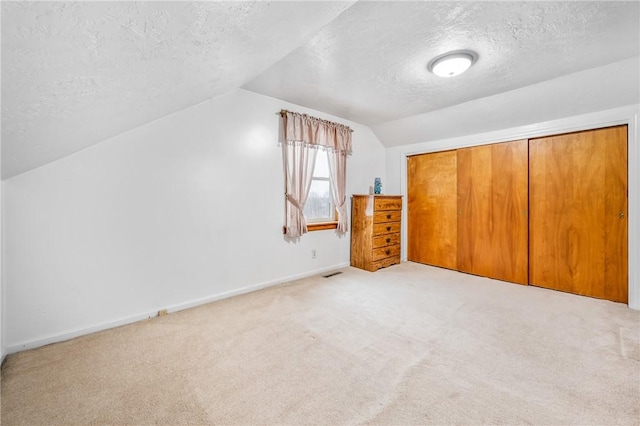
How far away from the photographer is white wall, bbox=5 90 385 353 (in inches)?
74.3

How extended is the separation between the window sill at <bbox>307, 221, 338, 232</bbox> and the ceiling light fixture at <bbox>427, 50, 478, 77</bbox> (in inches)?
84.2

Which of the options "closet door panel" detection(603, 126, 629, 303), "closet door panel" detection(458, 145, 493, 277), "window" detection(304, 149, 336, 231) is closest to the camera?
"closet door panel" detection(603, 126, 629, 303)

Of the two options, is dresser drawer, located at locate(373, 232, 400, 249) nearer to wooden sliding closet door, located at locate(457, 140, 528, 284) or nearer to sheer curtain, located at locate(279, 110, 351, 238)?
wooden sliding closet door, located at locate(457, 140, 528, 284)

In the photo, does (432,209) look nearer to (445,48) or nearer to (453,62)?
(453,62)

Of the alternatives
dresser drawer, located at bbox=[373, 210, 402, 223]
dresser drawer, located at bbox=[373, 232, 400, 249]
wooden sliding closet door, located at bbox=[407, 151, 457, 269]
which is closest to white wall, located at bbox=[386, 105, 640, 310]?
wooden sliding closet door, located at bbox=[407, 151, 457, 269]

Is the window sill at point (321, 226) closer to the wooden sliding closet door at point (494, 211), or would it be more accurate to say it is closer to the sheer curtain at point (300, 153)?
the sheer curtain at point (300, 153)

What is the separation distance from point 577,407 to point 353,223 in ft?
9.56

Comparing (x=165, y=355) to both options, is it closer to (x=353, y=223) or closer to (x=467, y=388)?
(x=467, y=388)

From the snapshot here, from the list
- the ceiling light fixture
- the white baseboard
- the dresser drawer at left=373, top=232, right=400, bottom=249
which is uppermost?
the ceiling light fixture

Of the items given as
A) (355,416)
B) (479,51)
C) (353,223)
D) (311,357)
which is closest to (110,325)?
(311,357)

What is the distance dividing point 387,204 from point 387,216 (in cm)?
18

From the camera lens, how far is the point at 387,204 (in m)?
3.94

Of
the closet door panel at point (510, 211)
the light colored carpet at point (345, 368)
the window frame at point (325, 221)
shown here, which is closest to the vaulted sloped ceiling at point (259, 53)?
the closet door panel at point (510, 211)

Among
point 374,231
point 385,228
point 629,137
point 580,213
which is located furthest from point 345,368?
point 629,137
